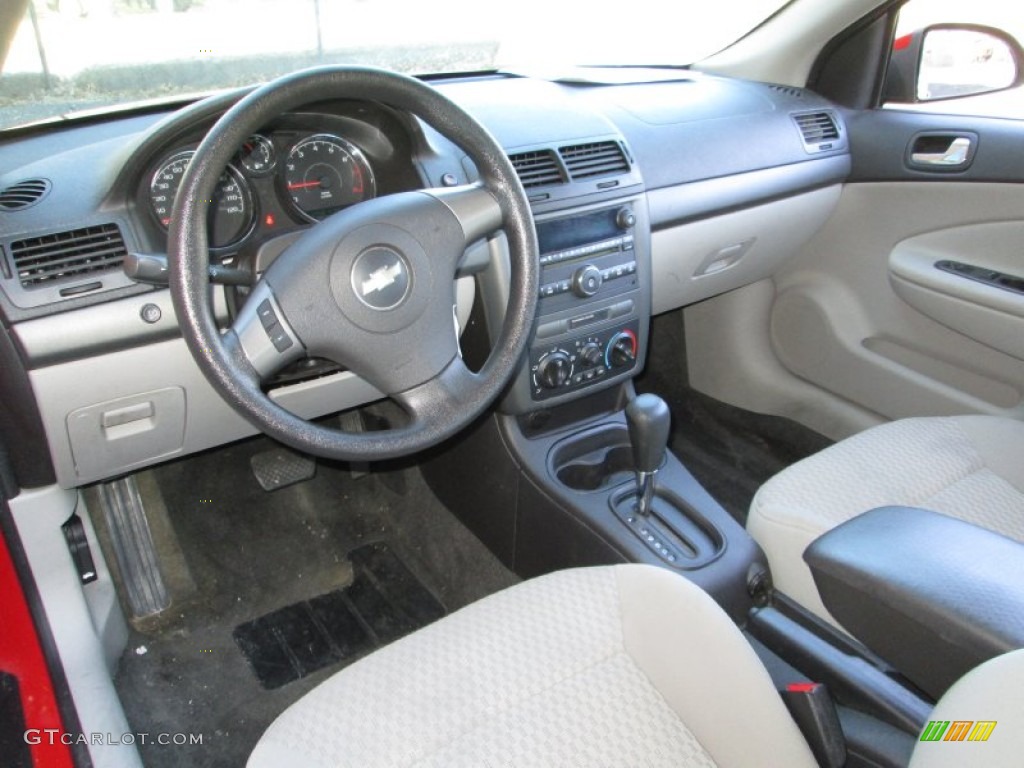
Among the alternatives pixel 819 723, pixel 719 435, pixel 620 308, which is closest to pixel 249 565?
pixel 620 308

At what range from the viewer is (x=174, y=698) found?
1.91m

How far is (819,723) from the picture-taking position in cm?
110

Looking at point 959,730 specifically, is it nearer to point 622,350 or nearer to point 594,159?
point 622,350

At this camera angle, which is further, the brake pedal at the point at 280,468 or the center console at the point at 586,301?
the brake pedal at the point at 280,468

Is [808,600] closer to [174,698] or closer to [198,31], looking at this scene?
[174,698]

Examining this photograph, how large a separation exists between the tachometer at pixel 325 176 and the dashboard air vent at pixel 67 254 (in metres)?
0.30

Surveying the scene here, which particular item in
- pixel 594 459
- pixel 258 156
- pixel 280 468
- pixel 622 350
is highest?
pixel 258 156

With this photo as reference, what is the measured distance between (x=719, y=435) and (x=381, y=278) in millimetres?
1747

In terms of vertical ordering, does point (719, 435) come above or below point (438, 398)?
below

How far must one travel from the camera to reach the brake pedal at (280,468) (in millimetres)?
2291

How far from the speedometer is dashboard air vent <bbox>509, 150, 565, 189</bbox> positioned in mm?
554

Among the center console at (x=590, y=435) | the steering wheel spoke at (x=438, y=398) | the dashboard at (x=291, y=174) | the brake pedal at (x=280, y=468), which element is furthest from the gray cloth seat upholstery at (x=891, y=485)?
the brake pedal at (x=280, y=468)

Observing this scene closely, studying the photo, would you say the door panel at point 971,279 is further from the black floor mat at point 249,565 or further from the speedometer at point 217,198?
the speedometer at point 217,198

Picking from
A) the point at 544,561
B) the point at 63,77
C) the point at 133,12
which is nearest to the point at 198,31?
the point at 133,12
